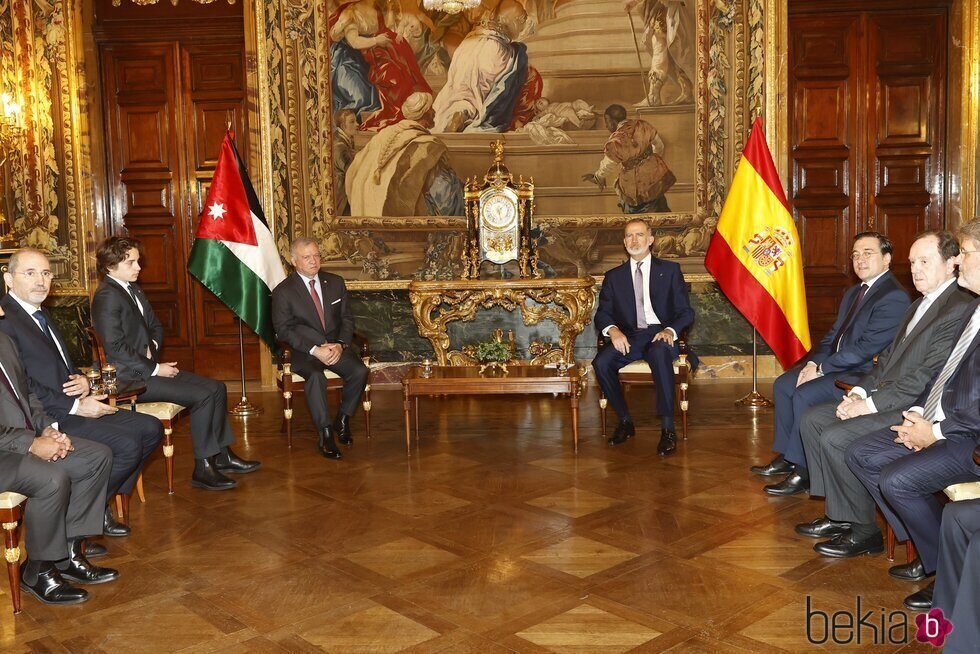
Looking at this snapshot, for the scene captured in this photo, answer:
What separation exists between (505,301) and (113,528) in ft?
13.8

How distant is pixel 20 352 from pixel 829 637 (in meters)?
3.58

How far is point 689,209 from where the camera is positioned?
820 cm

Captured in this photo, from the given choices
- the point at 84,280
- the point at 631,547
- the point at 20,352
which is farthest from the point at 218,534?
the point at 84,280

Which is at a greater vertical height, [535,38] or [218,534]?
[535,38]

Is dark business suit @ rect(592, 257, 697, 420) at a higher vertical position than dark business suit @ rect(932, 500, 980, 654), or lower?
higher

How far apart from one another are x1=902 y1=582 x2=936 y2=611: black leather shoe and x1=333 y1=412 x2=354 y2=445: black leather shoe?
12.6ft

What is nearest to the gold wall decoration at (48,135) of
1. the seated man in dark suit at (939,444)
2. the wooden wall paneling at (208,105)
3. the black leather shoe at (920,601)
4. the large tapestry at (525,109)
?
the wooden wall paneling at (208,105)

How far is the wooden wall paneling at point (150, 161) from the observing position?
8.30 metres

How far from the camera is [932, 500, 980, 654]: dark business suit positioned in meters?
2.64

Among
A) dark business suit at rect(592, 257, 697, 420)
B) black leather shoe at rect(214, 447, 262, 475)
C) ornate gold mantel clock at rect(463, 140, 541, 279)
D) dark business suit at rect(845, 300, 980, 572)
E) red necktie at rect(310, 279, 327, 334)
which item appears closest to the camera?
dark business suit at rect(845, 300, 980, 572)

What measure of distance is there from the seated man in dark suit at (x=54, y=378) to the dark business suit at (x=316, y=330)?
182cm

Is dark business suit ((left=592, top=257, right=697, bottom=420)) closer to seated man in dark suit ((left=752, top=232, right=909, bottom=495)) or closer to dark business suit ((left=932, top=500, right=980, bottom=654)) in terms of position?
seated man in dark suit ((left=752, top=232, right=909, bottom=495))

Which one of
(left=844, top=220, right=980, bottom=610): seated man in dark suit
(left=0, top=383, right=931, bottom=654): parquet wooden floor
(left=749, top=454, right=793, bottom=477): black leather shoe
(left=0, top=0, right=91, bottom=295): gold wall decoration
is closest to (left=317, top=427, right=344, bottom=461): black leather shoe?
(left=0, top=383, right=931, bottom=654): parquet wooden floor

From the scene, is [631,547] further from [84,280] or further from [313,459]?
[84,280]
